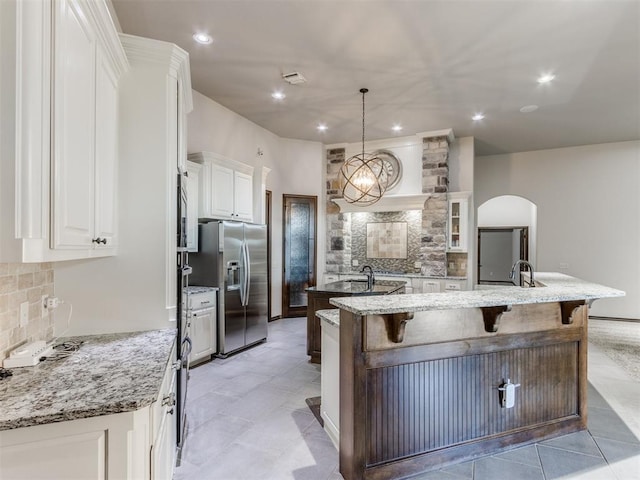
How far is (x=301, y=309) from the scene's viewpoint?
21.7 ft

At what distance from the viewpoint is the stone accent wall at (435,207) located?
5.94 metres

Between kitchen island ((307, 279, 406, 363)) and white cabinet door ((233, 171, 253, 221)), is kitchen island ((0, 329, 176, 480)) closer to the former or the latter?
kitchen island ((307, 279, 406, 363))

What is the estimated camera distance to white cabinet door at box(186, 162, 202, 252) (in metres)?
4.05

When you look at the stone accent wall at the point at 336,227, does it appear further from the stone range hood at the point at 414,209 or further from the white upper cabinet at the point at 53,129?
the white upper cabinet at the point at 53,129

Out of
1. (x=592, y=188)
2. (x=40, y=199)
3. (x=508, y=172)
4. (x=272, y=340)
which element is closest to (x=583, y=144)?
(x=592, y=188)

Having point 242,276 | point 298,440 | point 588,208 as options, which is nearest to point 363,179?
point 242,276

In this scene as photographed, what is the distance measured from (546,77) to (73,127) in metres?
4.67

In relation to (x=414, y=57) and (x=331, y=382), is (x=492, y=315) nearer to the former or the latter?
(x=331, y=382)

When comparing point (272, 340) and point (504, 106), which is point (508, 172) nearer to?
point (504, 106)

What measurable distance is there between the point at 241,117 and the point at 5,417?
500 cm

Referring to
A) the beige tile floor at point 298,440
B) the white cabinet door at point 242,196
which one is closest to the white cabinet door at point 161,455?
the beige tile floor at point 298,440

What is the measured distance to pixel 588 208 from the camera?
6723 millimetres

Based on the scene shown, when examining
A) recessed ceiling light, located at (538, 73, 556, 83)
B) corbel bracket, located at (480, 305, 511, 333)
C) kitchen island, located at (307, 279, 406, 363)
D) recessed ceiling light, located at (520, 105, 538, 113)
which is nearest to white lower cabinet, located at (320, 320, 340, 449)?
corbel bracket, located at (480, 305, 511, 333)

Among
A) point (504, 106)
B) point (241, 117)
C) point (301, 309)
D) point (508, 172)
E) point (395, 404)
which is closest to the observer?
point (395, 404)
